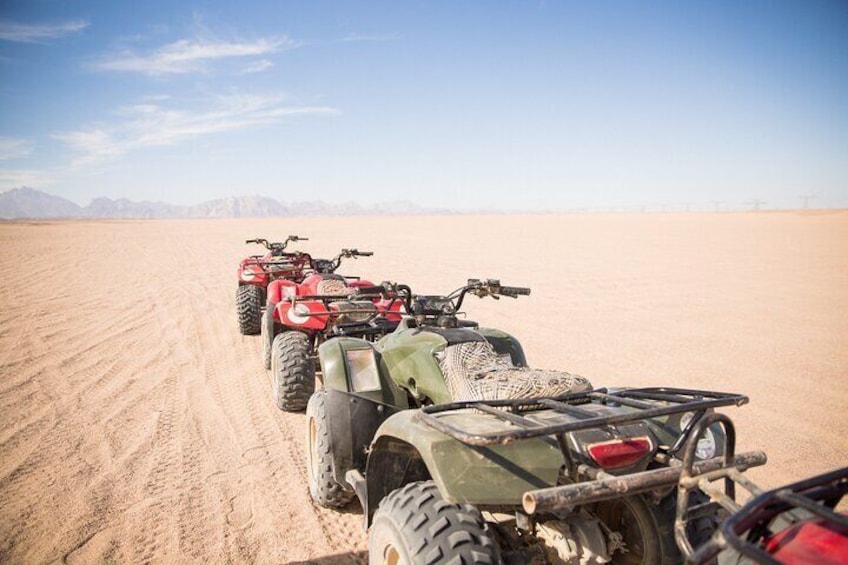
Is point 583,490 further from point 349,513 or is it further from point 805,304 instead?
point 805,304

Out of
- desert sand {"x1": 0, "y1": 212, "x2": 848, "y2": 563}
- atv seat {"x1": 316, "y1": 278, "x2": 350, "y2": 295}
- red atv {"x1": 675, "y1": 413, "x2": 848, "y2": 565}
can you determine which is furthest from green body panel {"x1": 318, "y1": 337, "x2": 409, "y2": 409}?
atv seat {"x1": 316, "y1": 278, "x2": 350, "y2": 295}

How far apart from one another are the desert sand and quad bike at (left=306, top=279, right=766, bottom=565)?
37.4 inches

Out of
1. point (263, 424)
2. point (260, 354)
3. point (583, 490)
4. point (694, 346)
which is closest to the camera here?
point (583, 490)

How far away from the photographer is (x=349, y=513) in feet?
10.4

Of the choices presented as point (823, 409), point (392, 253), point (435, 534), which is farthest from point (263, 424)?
point (392, 253)

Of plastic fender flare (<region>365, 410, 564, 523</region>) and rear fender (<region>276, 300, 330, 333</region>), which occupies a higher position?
plastic fender flare (<region>365, 410, 564, 523</region>)

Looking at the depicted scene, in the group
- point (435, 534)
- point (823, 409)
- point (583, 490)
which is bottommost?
point (823, 409)

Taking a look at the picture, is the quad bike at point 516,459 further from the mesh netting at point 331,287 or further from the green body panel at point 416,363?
the mesh netting at point 331,287

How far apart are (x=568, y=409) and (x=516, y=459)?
0.33 metres

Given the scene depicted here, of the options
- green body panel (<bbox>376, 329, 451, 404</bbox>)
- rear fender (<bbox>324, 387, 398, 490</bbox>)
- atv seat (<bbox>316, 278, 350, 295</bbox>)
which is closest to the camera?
green body panel (<bbox>376, 329, 451, 404</bbox>)

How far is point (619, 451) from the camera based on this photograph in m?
1.78

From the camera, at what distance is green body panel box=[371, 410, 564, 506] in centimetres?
163

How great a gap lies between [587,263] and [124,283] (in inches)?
584

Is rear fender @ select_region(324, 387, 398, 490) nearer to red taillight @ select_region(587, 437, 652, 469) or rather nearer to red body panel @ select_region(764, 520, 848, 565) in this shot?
red taillight @ select_region(587, 437, 652, 469)
